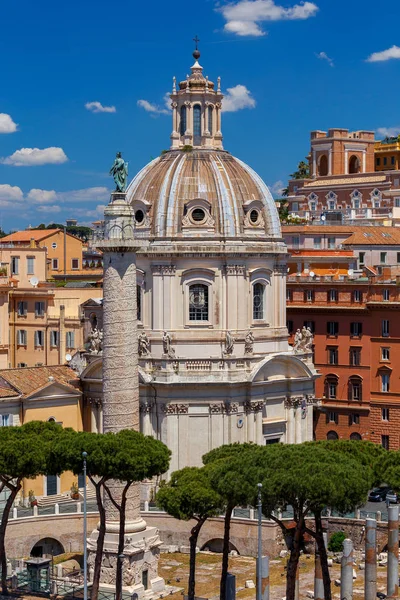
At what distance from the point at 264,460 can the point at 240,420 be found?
60.5ft

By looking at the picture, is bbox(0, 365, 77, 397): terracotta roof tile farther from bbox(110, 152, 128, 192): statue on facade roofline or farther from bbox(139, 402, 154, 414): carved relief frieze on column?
bbox(110, 152, 128, 192): statue on facade roofline

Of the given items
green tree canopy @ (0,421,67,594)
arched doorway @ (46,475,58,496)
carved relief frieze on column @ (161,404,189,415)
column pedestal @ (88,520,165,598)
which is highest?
Answer: carved relief frieze on column @ (161,404,189,415)

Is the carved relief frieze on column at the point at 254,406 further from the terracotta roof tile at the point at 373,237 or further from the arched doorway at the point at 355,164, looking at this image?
the arched doorway at the point at 355,164

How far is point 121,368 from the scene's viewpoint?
214 feet

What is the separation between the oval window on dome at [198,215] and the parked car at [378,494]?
16.4m

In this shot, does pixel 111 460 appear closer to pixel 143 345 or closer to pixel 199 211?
pixel 143 345

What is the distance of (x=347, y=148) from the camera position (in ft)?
454

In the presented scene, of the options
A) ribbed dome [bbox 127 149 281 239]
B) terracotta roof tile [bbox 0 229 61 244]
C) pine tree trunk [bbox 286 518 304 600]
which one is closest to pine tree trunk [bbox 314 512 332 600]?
pine tree trunk [bbox 286 518 304 600]

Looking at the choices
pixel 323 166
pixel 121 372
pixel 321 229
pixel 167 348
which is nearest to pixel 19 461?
pixel 121 372

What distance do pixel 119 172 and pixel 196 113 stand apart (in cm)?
1792

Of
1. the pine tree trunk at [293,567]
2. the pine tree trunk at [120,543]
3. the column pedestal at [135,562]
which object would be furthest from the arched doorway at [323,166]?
the pine tree trunk at [293,567]

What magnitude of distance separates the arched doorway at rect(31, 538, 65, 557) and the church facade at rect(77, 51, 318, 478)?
7865mm

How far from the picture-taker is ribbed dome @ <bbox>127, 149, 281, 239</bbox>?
79.5 m

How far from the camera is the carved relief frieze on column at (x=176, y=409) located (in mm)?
77875
